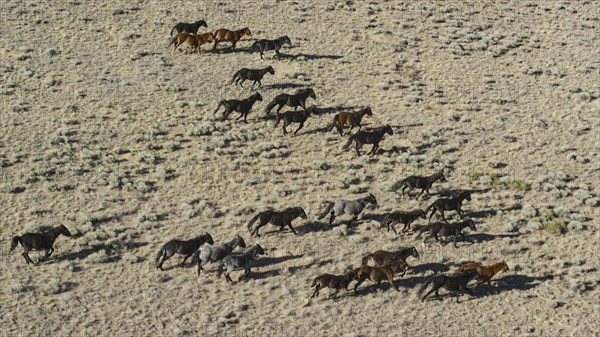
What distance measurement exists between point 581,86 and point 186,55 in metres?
17.6

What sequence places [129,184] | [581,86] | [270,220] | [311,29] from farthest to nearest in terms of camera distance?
[311,29], [581,86], [129,184], [270,220]

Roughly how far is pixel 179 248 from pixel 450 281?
24.5 feet

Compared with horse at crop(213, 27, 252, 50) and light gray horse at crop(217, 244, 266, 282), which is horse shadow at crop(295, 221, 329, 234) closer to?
light gray horse at crop(217, 244, 266, 282)

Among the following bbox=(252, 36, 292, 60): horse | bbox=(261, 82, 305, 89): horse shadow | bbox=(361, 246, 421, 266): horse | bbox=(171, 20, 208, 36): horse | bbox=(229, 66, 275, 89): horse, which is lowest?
bbox=(361, 246, 421, 266): horse

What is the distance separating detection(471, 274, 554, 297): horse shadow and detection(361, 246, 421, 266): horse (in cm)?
203

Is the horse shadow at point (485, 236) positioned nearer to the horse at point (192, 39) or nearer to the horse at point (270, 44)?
the horse at point (270, 44)

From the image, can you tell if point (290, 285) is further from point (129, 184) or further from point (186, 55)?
point (186, 55)

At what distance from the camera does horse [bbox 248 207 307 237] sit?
25922 millimetres

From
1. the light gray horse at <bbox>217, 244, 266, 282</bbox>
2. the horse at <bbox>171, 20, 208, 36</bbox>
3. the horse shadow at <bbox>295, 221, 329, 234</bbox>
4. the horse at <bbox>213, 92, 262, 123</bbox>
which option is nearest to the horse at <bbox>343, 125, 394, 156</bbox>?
the horse at <bbox>213, 92, 262, 123</bbox>

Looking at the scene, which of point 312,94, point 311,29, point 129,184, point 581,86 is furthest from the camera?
point 311,29

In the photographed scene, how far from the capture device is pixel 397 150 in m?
32.4

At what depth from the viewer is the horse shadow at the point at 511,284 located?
24.1 metres

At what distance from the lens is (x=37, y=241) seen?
24.4 meters

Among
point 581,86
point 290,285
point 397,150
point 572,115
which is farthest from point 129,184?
point 581,86
